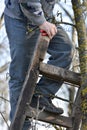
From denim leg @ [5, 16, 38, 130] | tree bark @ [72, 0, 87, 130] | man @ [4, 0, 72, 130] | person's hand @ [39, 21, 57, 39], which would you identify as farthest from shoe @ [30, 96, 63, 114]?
person's hand @ [39, 21, 57, 39]

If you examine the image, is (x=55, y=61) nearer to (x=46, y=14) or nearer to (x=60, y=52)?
(x=60, y=52)

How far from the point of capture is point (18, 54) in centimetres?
402

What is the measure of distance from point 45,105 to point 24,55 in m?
0.49

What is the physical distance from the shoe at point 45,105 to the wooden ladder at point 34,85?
4 cm

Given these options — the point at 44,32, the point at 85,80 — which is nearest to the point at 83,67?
the point at 85,80

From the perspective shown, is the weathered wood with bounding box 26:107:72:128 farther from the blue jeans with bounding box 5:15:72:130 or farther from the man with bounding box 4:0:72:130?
the blue jeans with bounding box 5:15:72:130

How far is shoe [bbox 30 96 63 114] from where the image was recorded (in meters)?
3.93

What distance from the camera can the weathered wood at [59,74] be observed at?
145 inches

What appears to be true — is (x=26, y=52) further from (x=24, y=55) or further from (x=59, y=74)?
(x=59, y=74)

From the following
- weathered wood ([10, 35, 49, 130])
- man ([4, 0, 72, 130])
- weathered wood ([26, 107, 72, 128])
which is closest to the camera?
weathered wood ([10, 35, 49, 130])

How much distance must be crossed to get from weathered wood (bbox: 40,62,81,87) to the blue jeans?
0.27 metres

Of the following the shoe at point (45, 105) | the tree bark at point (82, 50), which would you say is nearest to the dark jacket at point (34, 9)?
the tree bark at point (82, 50)

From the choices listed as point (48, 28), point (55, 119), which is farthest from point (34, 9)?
point (55, 119)

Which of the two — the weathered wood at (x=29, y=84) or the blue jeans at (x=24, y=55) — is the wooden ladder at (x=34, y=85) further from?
the blue jeans at (x=24, y=55)
